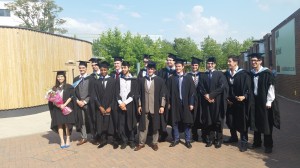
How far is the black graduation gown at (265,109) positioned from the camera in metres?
5.63

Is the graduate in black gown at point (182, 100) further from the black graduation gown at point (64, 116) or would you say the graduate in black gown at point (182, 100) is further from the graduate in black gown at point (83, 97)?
the black graduation gown at point (64, 116)

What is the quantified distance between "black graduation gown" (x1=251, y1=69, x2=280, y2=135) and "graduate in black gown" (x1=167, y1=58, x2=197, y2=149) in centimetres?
140

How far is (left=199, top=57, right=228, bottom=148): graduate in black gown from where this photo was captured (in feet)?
20.0

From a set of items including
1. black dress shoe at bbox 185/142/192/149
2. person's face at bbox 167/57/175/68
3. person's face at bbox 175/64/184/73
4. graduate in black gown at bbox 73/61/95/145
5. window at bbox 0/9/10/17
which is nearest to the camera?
black dress shoe at bbox 185/142/192/149

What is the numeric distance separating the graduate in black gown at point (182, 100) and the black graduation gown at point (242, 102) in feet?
2.84

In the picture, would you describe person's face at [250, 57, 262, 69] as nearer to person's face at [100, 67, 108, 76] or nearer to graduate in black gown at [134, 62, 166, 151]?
graduate in black gown at [134, 62, 166, 151]

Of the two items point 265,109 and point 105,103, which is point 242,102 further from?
point 105,103

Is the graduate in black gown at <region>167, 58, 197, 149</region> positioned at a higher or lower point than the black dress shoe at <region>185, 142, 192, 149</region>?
higher

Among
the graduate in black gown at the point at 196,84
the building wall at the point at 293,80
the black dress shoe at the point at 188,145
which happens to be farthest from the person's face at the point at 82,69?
the building wall at the point at 293,80

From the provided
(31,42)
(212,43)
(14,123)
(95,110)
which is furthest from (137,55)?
(95,110)

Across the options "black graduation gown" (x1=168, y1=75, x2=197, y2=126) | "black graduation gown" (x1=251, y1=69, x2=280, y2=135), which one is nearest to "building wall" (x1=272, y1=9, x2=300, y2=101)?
"black graduation gown" (x1=251, y1=69, x2=280, y2=135)

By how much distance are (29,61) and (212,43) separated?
3480 cm

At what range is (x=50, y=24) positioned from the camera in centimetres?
5100

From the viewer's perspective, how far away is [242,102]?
19.3 ft
